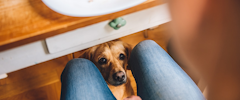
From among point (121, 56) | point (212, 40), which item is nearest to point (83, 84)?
point (121, 56)

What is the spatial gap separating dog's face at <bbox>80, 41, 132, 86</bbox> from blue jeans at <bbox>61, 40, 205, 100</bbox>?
0.16 m

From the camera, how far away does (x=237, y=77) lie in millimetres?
172

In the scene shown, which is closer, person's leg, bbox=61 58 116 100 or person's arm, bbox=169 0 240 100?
person's arm, bbox=169 0 240 100

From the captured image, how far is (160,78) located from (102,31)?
0.23 metres

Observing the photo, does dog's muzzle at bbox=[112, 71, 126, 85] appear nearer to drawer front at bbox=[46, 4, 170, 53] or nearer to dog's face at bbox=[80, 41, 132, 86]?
dog's face at bbox=[80, 41, 132, 86]

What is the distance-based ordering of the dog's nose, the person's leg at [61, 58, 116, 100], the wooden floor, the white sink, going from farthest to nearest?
the wooden floor, the dog's nose, the person's leg at [61, 58, 116, 100], the white sink

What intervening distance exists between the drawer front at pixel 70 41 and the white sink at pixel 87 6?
6cm

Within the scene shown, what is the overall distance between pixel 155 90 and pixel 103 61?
34cm

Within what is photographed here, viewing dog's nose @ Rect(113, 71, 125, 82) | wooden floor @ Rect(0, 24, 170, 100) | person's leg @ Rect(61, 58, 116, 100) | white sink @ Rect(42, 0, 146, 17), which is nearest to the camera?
white sink @ Rect(42, 0, 146, 17)

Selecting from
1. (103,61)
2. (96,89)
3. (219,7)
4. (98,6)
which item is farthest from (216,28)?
(103,61)

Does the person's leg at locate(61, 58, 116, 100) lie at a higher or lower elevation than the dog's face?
higher

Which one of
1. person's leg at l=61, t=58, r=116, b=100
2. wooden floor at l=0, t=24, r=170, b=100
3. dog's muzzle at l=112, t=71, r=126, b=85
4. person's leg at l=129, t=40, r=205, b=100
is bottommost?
wooden floor at l=0, t=24, r=170, b=100

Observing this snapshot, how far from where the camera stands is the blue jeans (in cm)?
48

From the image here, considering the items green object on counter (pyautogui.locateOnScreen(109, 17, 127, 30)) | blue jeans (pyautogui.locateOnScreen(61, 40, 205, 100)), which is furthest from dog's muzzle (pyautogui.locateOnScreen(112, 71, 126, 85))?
green object on counter (pyautogui.locateOnScreen(109, 17, 127, 30))
